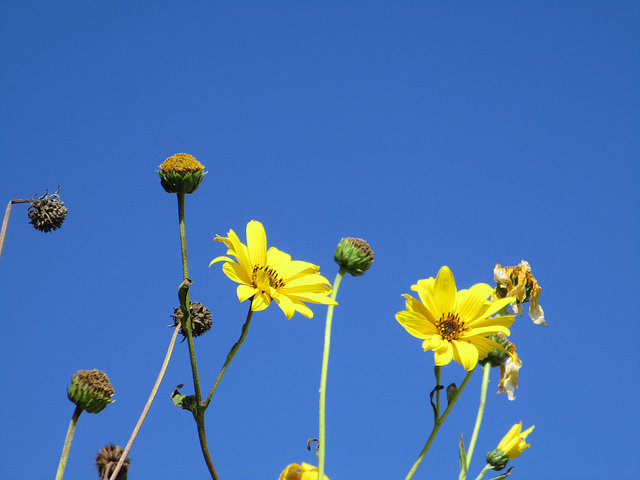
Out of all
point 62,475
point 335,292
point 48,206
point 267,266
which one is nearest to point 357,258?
point 335,292

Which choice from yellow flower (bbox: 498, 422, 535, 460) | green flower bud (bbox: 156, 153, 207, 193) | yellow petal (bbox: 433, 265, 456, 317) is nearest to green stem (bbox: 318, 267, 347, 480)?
yellow petal (bbox: 433, 265, 456, 317)

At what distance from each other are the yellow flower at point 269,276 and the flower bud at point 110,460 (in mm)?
478

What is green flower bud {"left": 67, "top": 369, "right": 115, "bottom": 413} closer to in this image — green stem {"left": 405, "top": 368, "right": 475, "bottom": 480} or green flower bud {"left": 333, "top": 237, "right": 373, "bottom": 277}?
green stem {"left": 405, "top": 368, "right": 475, "bottom": 480}

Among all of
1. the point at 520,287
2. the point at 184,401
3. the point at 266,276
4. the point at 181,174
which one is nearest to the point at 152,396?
the point at 184,401

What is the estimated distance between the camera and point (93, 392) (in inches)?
57.8

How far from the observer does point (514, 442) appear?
202 cm

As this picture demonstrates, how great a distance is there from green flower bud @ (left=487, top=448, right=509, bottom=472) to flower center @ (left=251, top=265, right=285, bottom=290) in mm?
835

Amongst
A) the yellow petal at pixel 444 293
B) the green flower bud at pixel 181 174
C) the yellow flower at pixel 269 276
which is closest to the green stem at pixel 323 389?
the yellow flower at pixel 269 276

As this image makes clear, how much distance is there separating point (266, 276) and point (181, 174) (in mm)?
341

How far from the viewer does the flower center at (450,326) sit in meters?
1.71

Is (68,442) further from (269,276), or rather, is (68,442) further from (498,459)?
(498,459)

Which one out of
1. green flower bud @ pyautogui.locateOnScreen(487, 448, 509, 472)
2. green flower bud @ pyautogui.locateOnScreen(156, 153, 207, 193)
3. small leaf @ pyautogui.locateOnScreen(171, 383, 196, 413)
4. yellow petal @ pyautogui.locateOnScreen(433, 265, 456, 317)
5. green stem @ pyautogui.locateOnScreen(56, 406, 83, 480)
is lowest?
green stem @ pyautogui.locateOnScreen(56, 406, 83, 480)

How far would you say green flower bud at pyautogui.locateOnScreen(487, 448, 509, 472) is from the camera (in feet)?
6.53

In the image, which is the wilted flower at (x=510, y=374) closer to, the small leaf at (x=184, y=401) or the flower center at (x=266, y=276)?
the flower center at (x=266, y=276)
